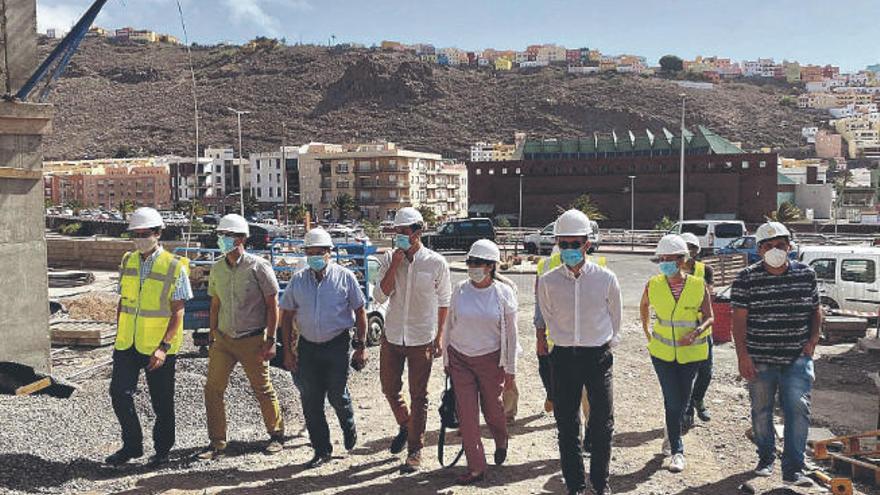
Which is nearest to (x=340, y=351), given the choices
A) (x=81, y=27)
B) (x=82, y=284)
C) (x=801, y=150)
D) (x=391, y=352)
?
(x=391, y=352)

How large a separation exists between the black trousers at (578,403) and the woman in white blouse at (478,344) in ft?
1.63

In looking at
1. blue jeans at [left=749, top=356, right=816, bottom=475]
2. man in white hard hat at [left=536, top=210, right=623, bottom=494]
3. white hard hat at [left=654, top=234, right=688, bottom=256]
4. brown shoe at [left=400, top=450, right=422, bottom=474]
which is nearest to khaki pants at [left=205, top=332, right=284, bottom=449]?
brown shoe at [left=400, top=450, right=422, bottom=474]

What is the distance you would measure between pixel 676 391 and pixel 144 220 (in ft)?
13.9

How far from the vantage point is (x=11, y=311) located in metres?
8.24

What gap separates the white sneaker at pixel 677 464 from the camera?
5832 mm

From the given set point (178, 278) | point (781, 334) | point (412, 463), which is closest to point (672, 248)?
point (781, 334)

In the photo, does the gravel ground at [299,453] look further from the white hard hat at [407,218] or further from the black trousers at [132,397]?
the white hard hat at [407,218]

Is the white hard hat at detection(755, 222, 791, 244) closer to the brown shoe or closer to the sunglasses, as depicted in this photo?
the sunglasses

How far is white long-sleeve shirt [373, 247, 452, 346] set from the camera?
19.4 ft

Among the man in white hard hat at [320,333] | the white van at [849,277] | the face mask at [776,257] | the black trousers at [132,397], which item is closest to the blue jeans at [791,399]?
the face mask at [776,257]

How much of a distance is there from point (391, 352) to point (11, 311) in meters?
4.71

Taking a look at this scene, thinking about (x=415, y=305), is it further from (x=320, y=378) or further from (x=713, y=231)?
(x=713, y=231)

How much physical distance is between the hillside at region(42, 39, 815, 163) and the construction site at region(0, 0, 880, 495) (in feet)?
437

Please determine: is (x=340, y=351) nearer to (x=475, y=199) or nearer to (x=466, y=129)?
(x=475, y=199)
